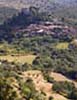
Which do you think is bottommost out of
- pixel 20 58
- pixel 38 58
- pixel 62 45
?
pixel 62 45

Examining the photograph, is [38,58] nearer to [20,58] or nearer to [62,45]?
[20,58]

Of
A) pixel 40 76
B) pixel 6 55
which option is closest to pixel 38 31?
pixel 6 55

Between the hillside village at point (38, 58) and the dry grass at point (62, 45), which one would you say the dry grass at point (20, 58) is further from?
the dry grass at point (62, 45)

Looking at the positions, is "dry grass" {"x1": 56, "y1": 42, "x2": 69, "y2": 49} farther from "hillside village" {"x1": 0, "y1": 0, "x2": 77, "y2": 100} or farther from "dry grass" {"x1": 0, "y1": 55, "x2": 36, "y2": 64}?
"dry grass" {"x1": 0, "y1": 55, "x2": 36, "y2": 64}

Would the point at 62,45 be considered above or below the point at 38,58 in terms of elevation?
below

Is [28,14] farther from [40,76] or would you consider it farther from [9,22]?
[40,76]

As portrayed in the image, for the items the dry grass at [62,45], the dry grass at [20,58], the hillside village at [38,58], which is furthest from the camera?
the dry grass at [62,45]

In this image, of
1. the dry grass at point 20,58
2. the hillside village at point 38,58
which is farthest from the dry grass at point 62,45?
the dry grass at point 20,58

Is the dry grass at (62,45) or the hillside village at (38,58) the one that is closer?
the hillside village at (38,58)

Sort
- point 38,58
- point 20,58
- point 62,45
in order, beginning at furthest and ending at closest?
point 62,45 → point 20,58 → point 38,58

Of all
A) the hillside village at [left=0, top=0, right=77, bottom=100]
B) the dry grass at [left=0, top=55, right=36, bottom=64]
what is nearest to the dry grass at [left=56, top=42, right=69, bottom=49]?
the hillside village at [left=0, top=0, right=77, bottom=100]

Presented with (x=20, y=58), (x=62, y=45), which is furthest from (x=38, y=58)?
(x=62, y=45)
